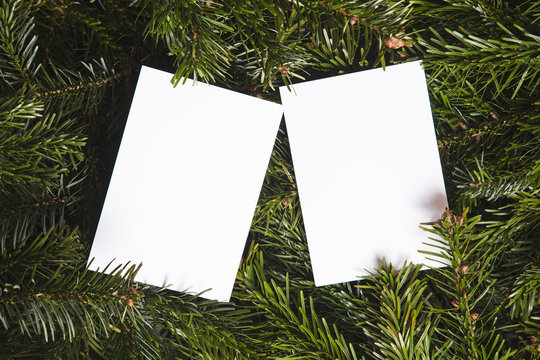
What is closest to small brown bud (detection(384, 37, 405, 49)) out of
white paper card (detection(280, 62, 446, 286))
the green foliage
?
the green foliage

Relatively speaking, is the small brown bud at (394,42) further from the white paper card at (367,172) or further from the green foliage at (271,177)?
the white paper card at (367,172)

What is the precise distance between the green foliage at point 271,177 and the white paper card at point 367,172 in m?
0.02

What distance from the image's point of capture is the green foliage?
336 mm

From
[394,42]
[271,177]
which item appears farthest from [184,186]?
[394,42]

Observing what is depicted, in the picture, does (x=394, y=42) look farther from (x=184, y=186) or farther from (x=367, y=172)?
(x=184, y=186)

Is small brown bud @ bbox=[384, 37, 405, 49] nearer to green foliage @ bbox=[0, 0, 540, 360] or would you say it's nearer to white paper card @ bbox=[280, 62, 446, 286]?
green foliage @ bbox=[0, 0, 540, 360]

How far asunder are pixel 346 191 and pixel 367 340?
17 cm

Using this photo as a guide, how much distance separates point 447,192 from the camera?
46 centimetres

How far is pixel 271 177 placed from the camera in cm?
49

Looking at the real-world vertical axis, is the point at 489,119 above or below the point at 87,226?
above

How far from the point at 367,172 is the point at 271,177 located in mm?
114

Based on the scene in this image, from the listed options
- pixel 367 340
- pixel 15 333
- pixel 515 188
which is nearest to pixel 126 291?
pixel 15 333

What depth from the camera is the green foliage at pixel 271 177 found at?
336 millimetres

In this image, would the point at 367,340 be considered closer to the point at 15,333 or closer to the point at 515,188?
the point at 515,188
